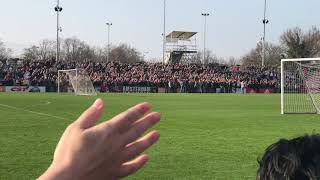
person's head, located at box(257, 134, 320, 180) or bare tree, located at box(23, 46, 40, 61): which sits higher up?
bare tree, located at box(23, 46, 40, 61)

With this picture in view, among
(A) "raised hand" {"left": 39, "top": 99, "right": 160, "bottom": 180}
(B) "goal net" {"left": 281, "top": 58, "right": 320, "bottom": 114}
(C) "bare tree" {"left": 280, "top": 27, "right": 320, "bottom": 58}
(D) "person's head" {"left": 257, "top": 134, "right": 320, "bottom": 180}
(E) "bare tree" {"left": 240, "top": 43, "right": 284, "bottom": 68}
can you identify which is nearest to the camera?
(A) "raised hand" {"left": 39, "top": 99, "right": 160, "bottom": 180}

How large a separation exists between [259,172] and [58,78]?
61.3 metres

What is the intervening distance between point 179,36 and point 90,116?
107637 mm

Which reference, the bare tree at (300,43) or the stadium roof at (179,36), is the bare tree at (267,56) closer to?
the bare tree at (300,43)

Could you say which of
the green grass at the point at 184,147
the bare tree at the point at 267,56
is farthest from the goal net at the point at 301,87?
the bare tree at the point at 267,56

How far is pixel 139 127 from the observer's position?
161 cm

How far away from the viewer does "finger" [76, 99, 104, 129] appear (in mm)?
1564

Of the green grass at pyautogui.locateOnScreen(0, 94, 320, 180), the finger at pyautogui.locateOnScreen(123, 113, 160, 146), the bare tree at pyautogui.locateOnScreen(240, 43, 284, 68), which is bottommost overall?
the green grass at pyautogui.locateOnScreen(0, 94, 320, 180)

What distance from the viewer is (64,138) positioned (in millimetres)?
1562

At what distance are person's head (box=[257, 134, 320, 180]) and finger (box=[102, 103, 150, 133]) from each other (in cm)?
50

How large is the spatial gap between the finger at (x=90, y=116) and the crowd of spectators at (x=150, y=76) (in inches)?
2460

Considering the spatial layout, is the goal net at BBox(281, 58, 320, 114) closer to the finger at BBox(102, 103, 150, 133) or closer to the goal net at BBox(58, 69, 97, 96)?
the goal net at BBox(58, 69, 97, 96)

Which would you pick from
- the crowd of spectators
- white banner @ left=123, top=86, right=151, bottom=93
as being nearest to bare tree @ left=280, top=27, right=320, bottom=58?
the crowd of spectators

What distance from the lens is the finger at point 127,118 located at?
5.02 feet
